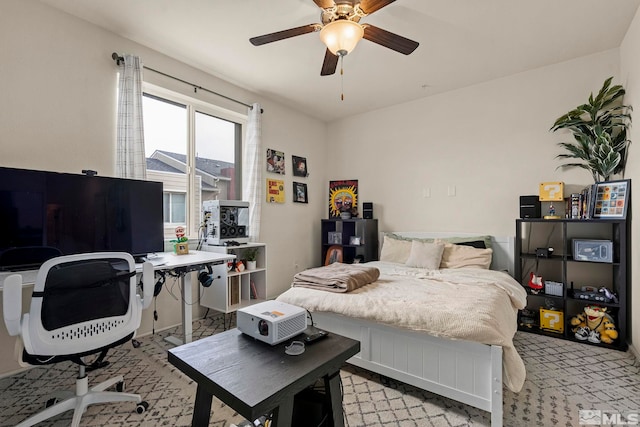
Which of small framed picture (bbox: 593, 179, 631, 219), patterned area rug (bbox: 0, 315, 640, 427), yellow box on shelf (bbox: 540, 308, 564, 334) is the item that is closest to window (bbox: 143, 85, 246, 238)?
patterned area rug (bbox: 0, 315, 640, 427)

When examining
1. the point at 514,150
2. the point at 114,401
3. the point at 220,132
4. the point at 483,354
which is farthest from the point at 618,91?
the point at 114,401

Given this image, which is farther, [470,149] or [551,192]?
[470,149]

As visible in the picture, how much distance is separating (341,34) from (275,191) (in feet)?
8.09

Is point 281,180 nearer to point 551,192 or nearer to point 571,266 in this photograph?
point 551,192

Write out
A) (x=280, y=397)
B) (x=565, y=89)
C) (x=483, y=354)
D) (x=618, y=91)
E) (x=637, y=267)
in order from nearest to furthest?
(x=280, y=397) < (x=483, y=354) < (x=637, y=267) < (x=618, y=91) < (x=565, y=89)

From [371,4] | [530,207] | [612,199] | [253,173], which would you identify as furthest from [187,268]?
[612,199]

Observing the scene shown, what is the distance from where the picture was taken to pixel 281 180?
4156 mm

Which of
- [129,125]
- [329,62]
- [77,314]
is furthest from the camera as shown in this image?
[129,125]

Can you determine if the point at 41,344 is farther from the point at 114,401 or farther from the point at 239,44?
the point at 239,44

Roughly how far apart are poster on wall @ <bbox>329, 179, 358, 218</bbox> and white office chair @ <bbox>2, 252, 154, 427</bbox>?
3.24 m

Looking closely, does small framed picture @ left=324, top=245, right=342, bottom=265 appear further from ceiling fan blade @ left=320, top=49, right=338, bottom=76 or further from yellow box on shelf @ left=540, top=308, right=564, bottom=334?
ceiling fan blade @ left=320, top=49, right=338, bottom=76

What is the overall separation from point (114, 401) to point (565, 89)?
4.62 metres

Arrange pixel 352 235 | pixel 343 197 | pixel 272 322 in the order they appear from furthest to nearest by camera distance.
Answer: pixel 343 197 → pixel 352 235 → pixel 272 322

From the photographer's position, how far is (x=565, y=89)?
3.07 m
